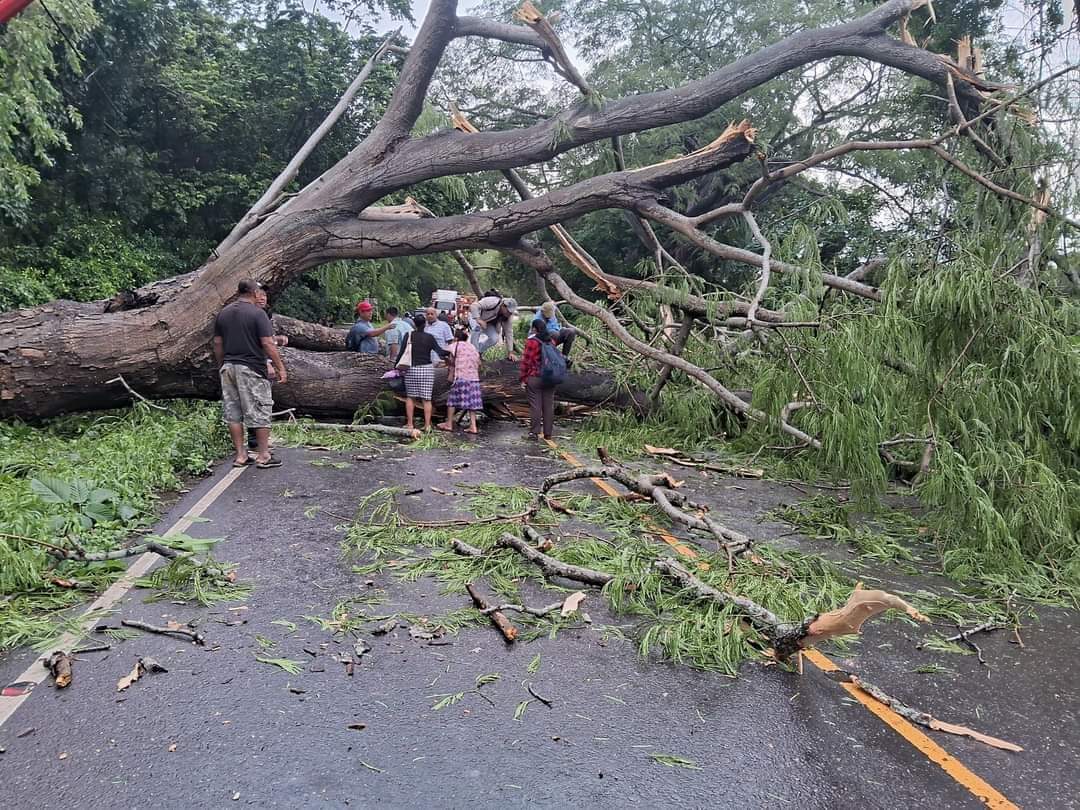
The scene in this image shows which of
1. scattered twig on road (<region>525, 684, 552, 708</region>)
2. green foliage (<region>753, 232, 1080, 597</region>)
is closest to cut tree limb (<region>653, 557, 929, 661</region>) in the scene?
scattered twig on road (<region>525, 684, 552, 708</region>)

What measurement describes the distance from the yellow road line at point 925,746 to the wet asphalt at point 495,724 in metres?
0.04

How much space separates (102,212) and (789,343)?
16.3 metres

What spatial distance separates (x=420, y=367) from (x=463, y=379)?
673 mm

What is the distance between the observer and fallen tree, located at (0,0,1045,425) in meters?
7.90

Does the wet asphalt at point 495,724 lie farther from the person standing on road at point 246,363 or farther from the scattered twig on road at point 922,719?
the person standing on road at point 246,363

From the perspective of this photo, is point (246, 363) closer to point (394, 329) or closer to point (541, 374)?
point (541, 374)

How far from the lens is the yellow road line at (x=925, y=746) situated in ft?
8.86

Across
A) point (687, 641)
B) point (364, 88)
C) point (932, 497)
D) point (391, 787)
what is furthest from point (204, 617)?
point (364, 88)

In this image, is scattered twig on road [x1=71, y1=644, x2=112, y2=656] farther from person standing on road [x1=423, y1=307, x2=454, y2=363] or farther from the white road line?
person standing on road [x1=423, y1=307, x2=454, y2=363]

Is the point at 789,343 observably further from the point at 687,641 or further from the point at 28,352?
the point at 28,352

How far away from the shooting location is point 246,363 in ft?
25.1

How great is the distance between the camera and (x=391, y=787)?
2.67m

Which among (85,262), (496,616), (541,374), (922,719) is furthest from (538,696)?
(85,262)

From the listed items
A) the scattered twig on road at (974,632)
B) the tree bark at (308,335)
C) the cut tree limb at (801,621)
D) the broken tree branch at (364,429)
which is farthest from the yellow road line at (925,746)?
the tree bark at (308,335)
